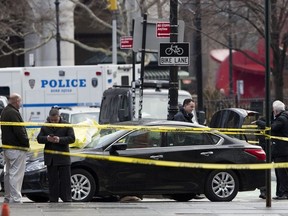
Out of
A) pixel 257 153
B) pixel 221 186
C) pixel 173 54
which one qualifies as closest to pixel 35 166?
pixel 221 186

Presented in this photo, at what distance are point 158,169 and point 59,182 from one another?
1793mm

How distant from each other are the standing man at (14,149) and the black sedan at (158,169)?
0.73 meters

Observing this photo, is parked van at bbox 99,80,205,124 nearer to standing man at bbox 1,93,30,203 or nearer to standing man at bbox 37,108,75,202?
standing man at bbox 37,108,75,202

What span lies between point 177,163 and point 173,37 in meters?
3.74

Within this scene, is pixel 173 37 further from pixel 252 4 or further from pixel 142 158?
pixel 252 4

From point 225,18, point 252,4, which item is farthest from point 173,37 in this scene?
point 225,18

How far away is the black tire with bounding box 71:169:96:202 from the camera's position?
1464 cm

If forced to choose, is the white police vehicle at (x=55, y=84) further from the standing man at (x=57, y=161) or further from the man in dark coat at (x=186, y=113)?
the standing man at (x=57, y=161)

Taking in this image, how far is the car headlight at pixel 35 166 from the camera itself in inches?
589

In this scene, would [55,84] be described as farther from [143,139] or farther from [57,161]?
[57,161]

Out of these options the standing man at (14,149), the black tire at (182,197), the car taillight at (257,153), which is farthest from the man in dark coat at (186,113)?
the standing man at (14,149)

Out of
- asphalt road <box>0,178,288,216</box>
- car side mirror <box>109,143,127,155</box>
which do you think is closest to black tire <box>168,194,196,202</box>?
asphalt road <box>0,178,288,216</box>

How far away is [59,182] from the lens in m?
14.1

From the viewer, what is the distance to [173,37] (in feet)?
57.9
